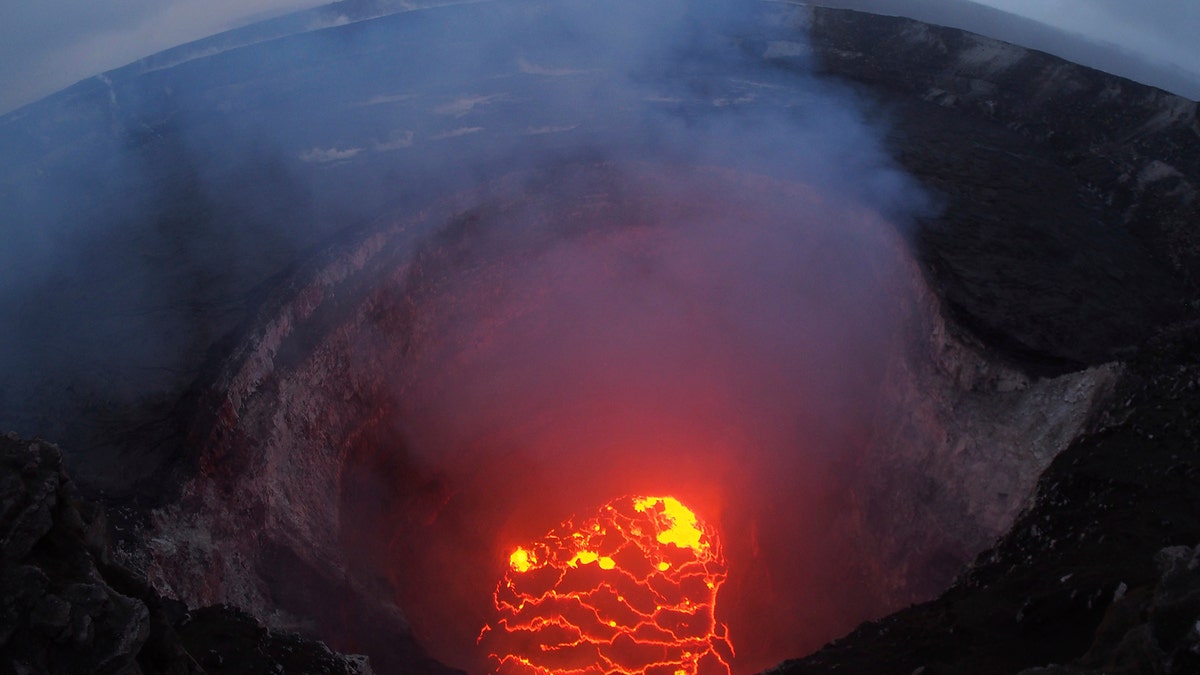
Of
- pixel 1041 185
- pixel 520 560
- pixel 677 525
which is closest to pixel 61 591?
pixel 520 560

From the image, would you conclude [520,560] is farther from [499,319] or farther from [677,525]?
[499,319]

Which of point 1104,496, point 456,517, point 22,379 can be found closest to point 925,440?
point 1104,496

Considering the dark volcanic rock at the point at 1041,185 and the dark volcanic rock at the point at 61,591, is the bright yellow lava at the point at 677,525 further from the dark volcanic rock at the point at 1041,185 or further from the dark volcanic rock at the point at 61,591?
the dark volcanic rock at the point at 61,591

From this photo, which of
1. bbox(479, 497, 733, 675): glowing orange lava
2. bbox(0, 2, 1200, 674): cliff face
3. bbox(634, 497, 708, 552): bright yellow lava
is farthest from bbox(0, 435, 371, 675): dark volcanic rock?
bbox(634, 497, 708, 552): bright yellow lava

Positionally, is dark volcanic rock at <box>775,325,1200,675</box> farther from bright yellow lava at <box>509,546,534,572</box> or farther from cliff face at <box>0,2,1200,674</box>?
bright yellow lava at <box>509,546,534,572</box>

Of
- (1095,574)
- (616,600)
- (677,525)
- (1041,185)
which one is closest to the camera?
(1095,574)
